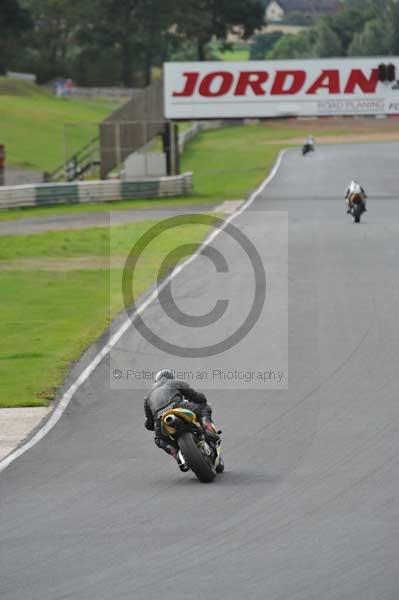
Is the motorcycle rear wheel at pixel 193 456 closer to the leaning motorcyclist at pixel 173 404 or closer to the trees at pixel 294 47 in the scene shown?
the leaning motorcyclist at pixel 173 404

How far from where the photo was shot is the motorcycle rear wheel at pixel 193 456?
511 inches

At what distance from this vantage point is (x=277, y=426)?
1602 cm

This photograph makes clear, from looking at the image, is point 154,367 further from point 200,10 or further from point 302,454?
point 200,10

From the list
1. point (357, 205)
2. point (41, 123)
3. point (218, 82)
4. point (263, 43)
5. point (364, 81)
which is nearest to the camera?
point (357, 205)

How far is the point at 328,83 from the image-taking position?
54719mm

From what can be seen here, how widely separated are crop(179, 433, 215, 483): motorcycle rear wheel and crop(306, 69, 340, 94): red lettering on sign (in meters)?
42.8

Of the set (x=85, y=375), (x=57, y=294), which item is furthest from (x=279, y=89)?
(x=85, y=375)

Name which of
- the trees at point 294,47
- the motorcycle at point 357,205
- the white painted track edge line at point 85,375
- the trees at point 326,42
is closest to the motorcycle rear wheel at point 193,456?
the white painted track edge line at point 85,375

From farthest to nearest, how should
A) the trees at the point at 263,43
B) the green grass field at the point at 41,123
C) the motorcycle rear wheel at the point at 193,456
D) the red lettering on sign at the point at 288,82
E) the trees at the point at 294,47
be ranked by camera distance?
the trees at the point at 263,43 → the trees at the point at 294,47 → the green grass field at the point at 41,123 → the red lettering on sign at the point at 288,82 → the motorcycle rear wheel at the point at 193,456

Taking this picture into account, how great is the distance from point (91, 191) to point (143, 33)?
9306cm

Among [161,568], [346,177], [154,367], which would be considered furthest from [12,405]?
[346,177]

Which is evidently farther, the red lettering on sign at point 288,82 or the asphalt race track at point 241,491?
the red lettering on sign at point 288,82

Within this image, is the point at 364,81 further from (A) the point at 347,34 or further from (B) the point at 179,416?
(A) the point at 347,34

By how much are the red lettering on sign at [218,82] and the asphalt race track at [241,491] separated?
31061mm
